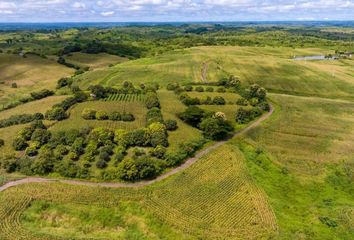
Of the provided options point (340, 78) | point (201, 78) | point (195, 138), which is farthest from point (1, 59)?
point (340, 78)

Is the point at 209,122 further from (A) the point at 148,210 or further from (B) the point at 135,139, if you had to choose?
(A) the point at 148,210

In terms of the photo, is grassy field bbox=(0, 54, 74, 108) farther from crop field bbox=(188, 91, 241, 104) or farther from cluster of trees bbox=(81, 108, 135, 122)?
crop field bbox=(188, 91, 241, 104)

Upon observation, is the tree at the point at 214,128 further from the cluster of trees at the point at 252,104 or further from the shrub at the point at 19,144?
the shrub at the point at 19,144

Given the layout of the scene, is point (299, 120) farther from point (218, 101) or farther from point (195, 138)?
point (195, 138)

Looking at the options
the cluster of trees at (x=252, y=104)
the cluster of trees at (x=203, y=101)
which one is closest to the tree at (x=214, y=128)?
the cluster of trees at (x=252, y=104)

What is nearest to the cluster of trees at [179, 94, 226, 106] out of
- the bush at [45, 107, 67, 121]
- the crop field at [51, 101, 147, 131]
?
the crop field at [51, 101, 147, 131]
